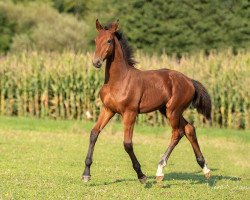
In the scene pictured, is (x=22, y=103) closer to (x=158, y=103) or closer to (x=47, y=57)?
(x=47, y=57)

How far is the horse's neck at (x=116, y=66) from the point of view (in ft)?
40.9

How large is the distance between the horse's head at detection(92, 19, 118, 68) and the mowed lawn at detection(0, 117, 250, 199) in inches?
85.9

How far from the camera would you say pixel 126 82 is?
12.4 meters

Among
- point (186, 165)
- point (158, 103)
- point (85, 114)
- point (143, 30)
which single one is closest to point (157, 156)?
point (186, 165)

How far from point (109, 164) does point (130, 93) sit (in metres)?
4.21

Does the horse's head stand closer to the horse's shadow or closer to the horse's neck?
the horse's neck

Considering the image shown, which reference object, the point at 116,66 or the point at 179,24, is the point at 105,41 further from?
the point at 179,24

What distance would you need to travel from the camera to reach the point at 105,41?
480 inches

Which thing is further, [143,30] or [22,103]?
[143,30]

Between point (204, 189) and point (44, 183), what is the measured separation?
271 centimetres

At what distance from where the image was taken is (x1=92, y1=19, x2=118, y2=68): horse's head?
12.1 meters

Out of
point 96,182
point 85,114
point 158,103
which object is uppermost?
point 158,103

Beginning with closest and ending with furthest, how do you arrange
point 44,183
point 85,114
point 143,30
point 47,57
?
point 44,183
point 85,114
point 47,57
point 143,30

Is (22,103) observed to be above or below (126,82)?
below
